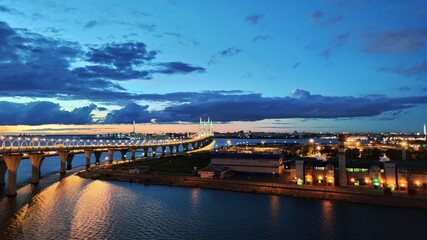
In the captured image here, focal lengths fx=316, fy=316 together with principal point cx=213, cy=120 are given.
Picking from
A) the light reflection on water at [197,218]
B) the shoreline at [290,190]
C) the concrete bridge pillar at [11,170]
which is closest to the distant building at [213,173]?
the shoreline at [290,190]

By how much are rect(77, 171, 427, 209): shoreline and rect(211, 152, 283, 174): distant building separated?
6587 mm

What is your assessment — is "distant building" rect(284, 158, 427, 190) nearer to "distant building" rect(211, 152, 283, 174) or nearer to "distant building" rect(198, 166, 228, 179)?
"distant building" rect(211, 152, 283, 174)

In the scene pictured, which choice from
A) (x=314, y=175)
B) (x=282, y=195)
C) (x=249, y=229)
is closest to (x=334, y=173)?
(x=314, y=175)

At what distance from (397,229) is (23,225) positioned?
39837mm

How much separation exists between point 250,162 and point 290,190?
14.4m

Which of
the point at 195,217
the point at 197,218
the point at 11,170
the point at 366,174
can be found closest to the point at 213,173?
the point at 195,217

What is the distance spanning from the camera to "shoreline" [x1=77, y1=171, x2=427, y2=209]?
1650 inches

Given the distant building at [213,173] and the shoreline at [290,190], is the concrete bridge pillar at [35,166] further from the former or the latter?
the distant building at [213,173]

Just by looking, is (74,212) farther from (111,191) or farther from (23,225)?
(111,191)

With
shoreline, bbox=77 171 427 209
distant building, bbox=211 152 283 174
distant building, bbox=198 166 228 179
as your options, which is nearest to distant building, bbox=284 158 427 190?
shoreline, bbox=77 171 427 209

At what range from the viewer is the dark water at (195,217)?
1266 inches

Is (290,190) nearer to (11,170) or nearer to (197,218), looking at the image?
(197,218)

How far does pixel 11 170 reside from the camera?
162 ft

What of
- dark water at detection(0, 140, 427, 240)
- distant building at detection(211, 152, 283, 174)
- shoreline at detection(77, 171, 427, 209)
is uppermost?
distant building at detection(211, 152, 283, 174)
